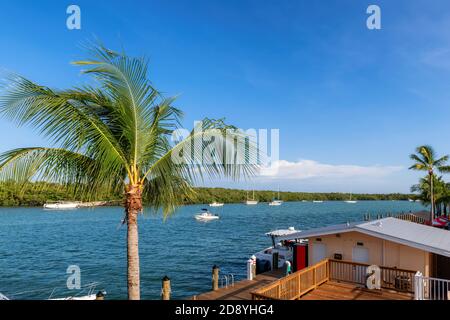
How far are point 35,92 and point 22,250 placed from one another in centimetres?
4377

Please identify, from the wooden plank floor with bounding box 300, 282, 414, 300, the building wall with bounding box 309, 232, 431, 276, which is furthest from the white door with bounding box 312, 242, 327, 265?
the wooden plank floor with bounding box 300, 282, 414, 300

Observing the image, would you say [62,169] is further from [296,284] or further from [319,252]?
[319,252]

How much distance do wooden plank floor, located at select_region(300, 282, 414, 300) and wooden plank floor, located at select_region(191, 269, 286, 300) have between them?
3.22m

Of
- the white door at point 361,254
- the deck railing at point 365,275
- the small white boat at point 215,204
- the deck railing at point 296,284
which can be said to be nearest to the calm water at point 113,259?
the deck railing at point 296,284

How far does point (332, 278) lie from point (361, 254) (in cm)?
208

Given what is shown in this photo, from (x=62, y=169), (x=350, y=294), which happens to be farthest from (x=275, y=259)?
(x=62, y=169)

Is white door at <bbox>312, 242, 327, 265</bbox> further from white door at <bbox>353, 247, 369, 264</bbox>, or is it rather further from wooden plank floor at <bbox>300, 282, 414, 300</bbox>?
wooden plank floor at <bbox>300, 282, 414, 300</bbox>

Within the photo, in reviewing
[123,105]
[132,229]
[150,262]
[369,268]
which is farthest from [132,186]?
[150,262]

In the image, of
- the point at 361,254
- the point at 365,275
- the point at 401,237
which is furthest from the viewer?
the point at 361,254

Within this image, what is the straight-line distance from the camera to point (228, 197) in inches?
6767

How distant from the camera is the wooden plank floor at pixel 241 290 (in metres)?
13.9

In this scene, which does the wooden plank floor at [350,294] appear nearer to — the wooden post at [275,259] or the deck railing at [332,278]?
the deck railing at [332,278]

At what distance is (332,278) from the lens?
47.2 feet

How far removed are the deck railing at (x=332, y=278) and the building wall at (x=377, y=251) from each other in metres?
0.93
